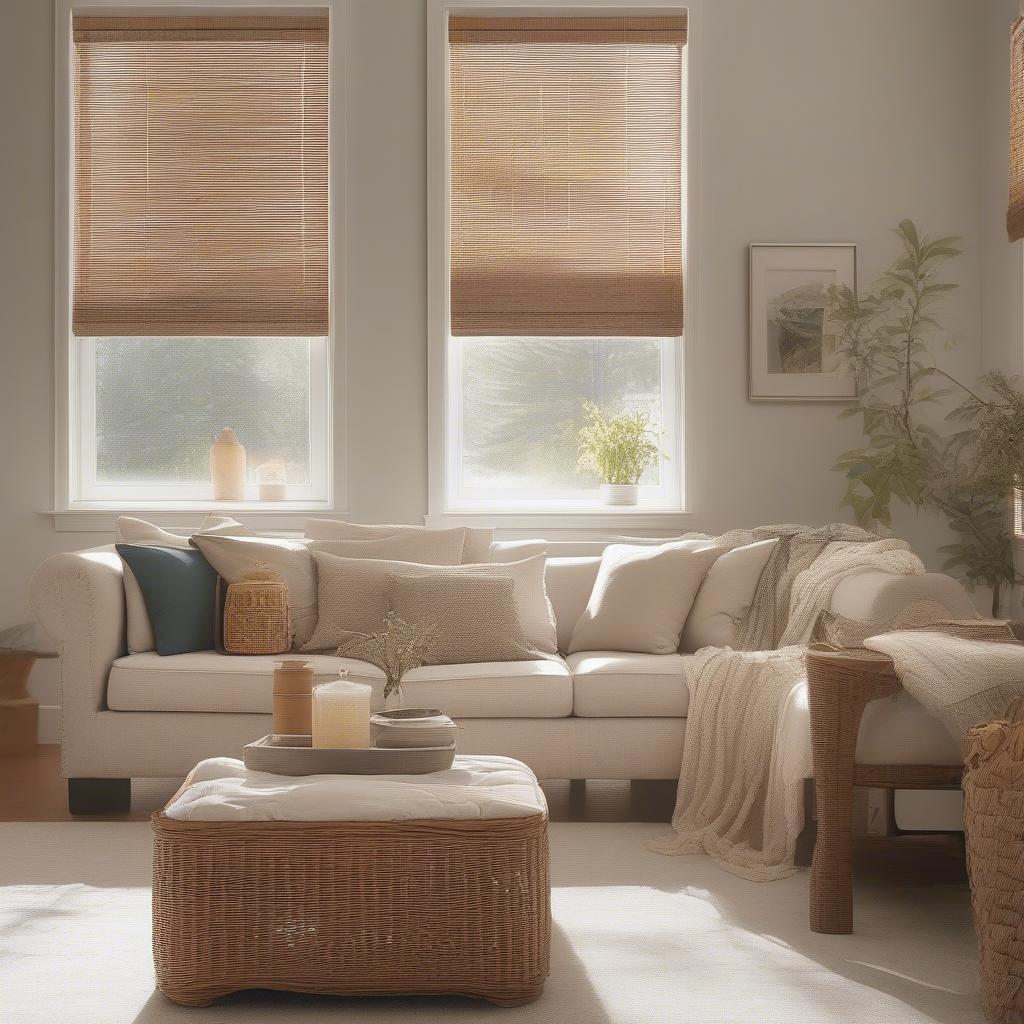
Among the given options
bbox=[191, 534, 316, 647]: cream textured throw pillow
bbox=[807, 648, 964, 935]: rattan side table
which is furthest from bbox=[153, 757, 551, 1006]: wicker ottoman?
bbox=[191, 534, 316, 647]: cream textured throw pillow

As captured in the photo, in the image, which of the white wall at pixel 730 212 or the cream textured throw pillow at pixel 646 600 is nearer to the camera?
the cream textured throw pillow at pixel 646 600

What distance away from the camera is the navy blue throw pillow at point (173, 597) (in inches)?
159

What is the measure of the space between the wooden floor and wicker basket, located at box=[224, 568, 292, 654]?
0.58m

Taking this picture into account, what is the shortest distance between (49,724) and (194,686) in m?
1.68

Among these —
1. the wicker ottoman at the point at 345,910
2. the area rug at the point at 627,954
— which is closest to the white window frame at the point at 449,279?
the area rug at the point at 627,954

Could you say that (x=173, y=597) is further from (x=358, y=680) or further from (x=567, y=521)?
(x=567, y=521)

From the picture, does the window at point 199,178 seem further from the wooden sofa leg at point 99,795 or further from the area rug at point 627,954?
the area rug at point 627,954

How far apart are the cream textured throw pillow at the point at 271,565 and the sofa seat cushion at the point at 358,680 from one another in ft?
1.33

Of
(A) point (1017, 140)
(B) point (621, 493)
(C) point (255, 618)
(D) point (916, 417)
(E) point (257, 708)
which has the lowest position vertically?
(E) point (257, 708)

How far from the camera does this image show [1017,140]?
3.49m

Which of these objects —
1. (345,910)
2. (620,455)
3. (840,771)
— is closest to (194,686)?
(345,910)

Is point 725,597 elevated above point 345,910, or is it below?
above

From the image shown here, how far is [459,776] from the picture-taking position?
2590 millimetres

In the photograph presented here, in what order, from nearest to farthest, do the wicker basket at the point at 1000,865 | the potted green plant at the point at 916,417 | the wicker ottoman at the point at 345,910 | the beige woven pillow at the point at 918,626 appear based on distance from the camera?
the wicker basket at the point at 1000,865 → the wicker ottoman at the point at 345,910 → the beige woven pillow at the point at 918,626 → the potted green plant at the point at 916,417
